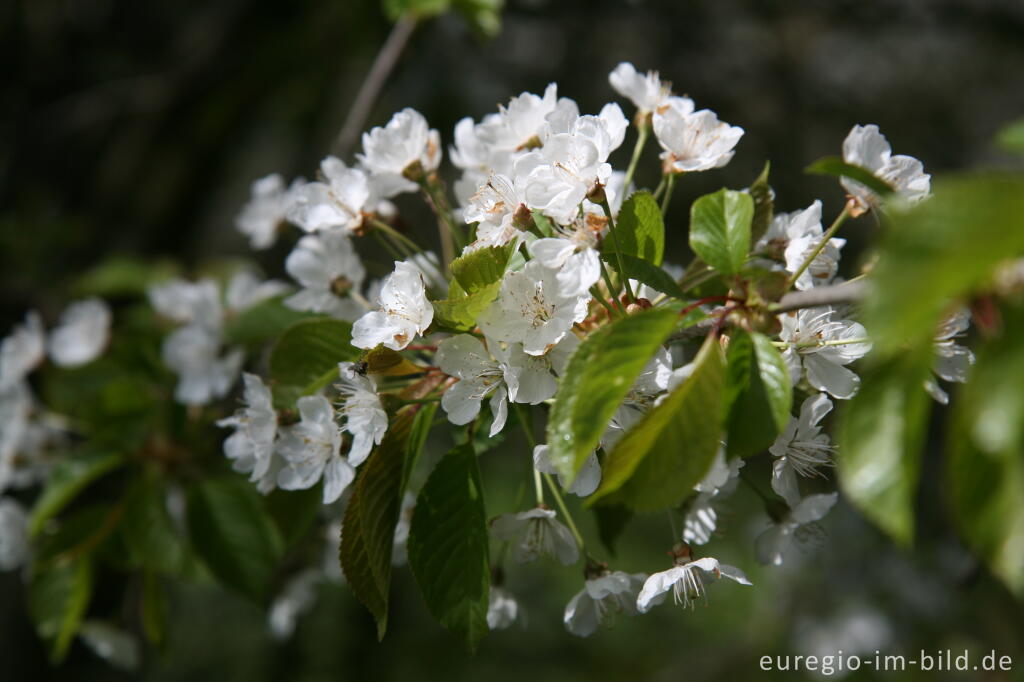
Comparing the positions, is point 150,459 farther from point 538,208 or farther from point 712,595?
point 712,595

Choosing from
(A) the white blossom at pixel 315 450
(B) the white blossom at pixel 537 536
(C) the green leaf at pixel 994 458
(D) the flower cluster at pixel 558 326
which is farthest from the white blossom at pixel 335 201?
(C) the green leaf at pixel 994 458

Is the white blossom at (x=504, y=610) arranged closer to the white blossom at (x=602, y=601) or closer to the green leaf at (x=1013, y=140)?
the white blossom at (x=602, y=601)

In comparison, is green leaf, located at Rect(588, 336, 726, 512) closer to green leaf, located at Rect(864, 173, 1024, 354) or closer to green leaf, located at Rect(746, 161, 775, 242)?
green leaf, located at Rect(864, 173, 1024, 354)

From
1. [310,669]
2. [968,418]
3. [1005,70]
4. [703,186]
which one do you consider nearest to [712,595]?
[310,669]

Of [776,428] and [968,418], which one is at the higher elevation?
[968,418]

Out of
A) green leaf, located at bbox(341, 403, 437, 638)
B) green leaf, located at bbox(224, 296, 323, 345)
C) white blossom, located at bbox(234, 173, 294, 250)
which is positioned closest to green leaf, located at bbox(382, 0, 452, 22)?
white blossom, located at bbox(234, 173, 294, 250)

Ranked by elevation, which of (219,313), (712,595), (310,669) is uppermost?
(219,313)
